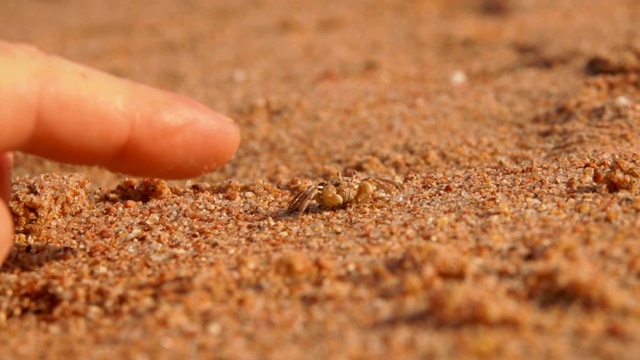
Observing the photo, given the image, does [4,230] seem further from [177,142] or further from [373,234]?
[373,234]

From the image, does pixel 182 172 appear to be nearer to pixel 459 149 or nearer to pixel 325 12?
pixel 459 149

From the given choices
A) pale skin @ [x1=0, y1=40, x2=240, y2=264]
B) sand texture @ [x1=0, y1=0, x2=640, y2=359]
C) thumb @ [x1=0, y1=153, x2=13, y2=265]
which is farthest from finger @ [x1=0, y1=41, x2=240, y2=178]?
sand texture @ [x1=0, y1=0, x2=640, y2=359]

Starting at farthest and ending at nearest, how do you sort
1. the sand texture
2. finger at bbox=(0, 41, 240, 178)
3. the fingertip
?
the fingertip → finger at bbox=(0, 41, 240, 178) → the sand texture

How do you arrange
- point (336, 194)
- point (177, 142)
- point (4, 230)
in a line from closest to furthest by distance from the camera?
1. point (4, 230)
2. point (177, 142)
3. point (336, 194)

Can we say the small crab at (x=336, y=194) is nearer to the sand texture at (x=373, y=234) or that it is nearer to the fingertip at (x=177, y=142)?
the sand texture at (x=373, y=234)

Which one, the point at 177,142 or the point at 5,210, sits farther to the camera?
the point at 177,142

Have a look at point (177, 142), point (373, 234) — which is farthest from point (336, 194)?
point (177, 142)

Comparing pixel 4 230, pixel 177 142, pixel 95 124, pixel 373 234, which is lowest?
pixel 373 234

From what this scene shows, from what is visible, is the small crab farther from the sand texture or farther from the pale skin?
the pale skin
